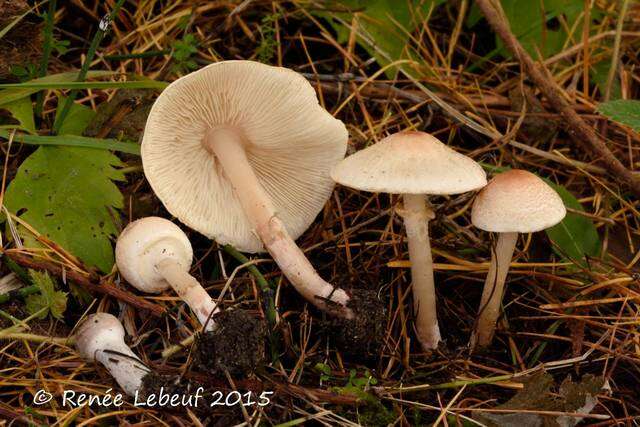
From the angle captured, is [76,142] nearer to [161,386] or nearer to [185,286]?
[185,286]

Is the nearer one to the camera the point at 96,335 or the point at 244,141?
the point at 96,335

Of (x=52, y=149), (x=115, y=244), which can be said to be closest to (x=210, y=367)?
(x=115, y=244)

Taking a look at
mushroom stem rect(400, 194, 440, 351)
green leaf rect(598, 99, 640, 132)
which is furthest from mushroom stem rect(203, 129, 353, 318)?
green leaf rect(598, 99, 640, 132)

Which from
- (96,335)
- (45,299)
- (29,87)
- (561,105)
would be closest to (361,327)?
(96,335)

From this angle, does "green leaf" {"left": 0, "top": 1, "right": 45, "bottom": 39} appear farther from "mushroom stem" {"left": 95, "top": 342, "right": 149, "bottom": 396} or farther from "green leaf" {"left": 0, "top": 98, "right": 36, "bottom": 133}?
"mushroom stem" {"left": 95, "top": 342, "right": 149, "bottom": 396}

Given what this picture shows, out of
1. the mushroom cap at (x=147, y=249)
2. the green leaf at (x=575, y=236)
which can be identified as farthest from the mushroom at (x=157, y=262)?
the green leaf at (x=575, y=236)

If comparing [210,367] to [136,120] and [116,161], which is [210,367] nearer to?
[116,161]
